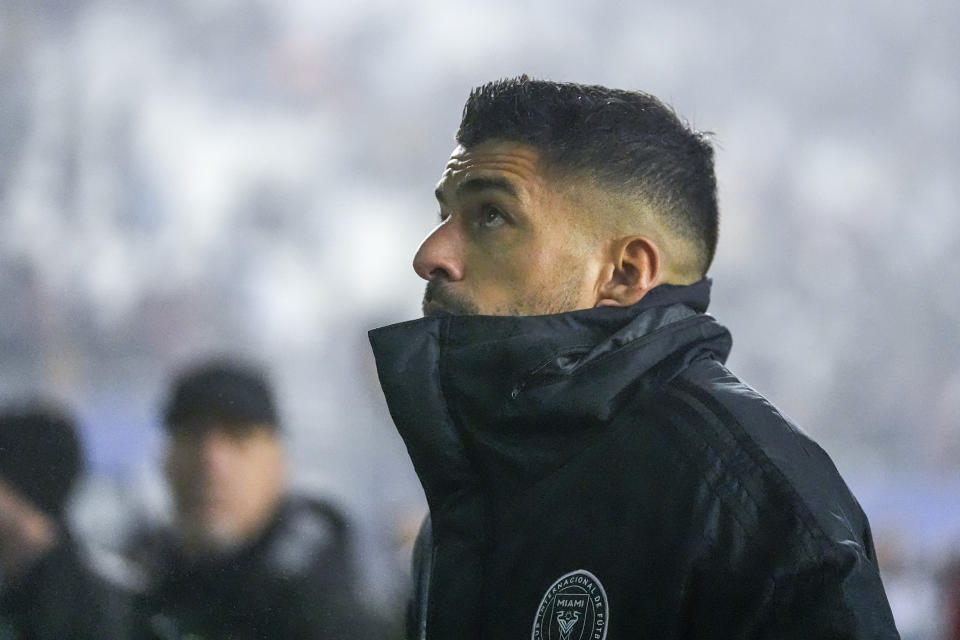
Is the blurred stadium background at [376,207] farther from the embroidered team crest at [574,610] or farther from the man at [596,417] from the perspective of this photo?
the embroidered team crest at [574,610]

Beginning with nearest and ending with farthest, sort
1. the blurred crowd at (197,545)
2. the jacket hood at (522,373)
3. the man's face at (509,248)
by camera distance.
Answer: the jacket hood at (522,373)
the man's face at (509,248)
the blurred crowd at (197,545)

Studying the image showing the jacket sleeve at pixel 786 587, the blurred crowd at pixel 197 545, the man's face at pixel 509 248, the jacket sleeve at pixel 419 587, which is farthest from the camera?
the jacket sleeve at pixel 419 587

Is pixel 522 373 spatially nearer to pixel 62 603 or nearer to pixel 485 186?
pixel 485 186

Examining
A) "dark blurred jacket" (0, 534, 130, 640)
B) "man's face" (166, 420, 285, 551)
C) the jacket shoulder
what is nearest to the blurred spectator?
"dark blurred jacket" (0, 534, 130, 640)

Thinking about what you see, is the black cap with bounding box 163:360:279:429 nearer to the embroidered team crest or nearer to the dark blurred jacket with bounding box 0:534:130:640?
the dark blurred jacket with bounding box 0:534:130:640

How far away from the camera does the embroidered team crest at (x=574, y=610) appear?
100 centimetres

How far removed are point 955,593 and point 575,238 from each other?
1.22 metres

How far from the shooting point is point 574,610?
3.32ft

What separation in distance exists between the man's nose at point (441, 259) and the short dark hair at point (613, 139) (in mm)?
169

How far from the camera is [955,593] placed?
197 centimetres

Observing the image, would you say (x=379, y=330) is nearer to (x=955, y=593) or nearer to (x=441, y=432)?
(x=441, y=432)

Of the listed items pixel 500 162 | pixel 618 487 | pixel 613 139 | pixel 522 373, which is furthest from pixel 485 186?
pixel 618 487

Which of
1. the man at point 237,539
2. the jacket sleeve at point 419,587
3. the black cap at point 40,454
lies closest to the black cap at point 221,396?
the man at point 237,539

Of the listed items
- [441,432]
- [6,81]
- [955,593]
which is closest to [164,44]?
[6,81]
